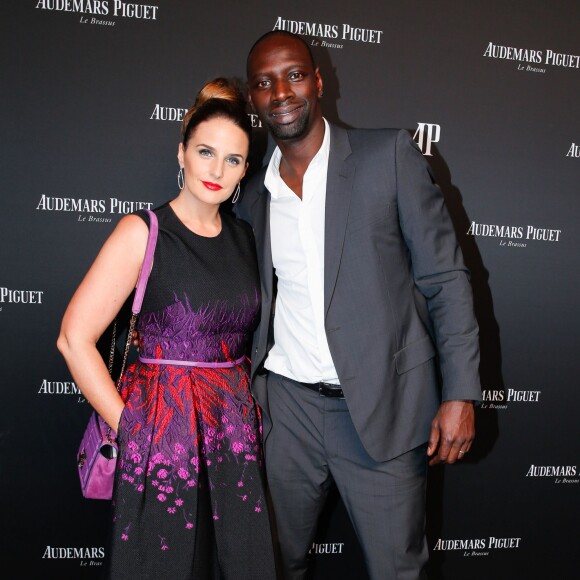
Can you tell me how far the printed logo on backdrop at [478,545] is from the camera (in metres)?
2.72

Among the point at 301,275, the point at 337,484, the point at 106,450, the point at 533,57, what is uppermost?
the point at 533,57

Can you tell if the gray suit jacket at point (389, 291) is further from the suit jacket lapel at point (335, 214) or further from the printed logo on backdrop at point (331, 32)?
the printed logo on backdrop at point (331, 32)

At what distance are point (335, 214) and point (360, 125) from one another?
2.67 feet

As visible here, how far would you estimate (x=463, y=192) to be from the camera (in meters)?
2.56

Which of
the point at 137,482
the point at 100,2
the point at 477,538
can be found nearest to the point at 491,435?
the point at 477,538

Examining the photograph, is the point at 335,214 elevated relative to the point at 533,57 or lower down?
lower down

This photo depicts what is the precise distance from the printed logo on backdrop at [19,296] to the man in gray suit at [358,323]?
948 millimetres

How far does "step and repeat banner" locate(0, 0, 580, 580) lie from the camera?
2.29m

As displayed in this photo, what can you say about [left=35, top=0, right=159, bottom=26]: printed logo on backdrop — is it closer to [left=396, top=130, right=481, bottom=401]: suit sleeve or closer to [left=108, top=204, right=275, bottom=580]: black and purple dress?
[left=108, top=204, right=275, bottom=580]: black and purple dress

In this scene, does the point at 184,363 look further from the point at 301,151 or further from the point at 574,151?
the point at 574,151

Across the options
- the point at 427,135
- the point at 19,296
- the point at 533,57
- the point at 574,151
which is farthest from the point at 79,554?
the point at 533,57

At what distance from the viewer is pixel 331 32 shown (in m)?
2.39

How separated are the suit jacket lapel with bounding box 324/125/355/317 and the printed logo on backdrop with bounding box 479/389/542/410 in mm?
1250

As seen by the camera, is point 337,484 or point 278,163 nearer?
point 337,484
